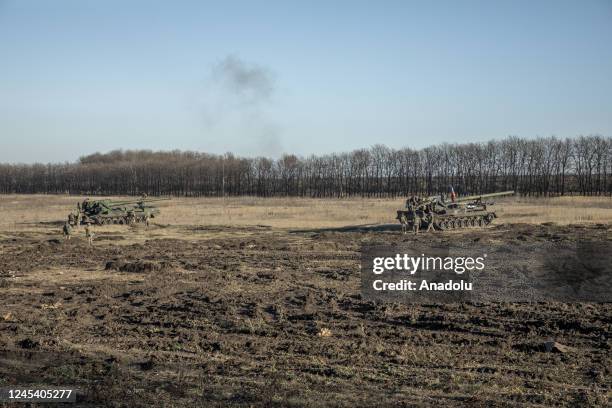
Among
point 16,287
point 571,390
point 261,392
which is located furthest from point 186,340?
point 16,287

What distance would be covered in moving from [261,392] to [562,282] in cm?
957

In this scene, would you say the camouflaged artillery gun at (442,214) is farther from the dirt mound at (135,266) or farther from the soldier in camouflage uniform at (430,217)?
the dirt mound at (135,266)

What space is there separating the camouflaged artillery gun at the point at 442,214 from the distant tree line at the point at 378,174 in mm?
35012

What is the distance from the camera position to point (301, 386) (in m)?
7.63

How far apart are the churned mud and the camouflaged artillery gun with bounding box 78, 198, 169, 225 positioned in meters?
12.7

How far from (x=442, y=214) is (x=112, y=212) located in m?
16.2

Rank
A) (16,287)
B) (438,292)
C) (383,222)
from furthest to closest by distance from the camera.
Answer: (383,222)
(16,287)
(438,292)

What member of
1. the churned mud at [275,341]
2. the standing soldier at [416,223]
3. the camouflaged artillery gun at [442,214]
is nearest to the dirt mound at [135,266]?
the churned mud at [275,341]

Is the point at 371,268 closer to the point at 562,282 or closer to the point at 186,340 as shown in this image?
the point at 562,282

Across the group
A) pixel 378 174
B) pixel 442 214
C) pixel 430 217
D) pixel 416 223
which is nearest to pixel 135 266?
pixel 416 223

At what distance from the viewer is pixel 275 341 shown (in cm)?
999

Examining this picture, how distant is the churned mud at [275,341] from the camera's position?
7461 mm

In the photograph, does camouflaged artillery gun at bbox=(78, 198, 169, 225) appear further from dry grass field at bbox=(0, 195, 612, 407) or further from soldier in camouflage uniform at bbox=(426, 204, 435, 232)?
soldier in camouflage uniform at bbox=(426, 204, 435, 232)

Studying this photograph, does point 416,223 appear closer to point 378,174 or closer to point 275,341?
point 275,341
